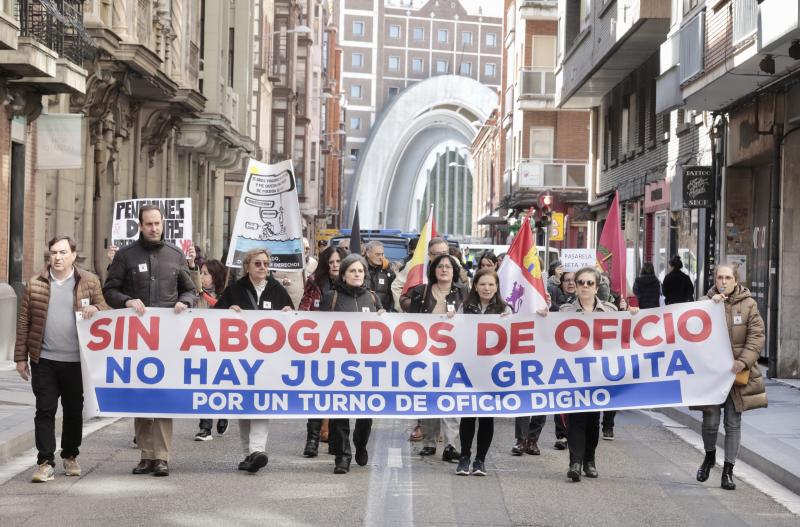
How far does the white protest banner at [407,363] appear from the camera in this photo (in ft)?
35.7

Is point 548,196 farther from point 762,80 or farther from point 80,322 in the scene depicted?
point 80,322

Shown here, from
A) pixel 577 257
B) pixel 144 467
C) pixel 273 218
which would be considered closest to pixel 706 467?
pixel 144 467

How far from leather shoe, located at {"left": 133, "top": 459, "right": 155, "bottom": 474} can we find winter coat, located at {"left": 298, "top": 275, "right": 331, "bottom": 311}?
2.02 m

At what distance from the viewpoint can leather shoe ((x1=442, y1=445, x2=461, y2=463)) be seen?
1174 centimetres

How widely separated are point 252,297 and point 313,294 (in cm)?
100

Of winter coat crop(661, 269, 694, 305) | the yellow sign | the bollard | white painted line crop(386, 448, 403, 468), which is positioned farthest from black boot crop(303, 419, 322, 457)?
the yellow sign

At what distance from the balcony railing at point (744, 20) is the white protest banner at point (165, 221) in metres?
7.55

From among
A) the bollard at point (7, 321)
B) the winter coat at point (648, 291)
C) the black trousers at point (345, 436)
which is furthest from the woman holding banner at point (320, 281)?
the winter coat at point (648, 291)

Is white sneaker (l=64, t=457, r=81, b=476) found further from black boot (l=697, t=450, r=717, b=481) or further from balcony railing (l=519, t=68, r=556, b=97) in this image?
balcony railing (l=519, t=68, r=556, b=97)

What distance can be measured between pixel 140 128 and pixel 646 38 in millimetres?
11173

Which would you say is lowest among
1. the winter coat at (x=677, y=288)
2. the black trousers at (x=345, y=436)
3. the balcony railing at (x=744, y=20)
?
the black trousers at (x=345, y=436)

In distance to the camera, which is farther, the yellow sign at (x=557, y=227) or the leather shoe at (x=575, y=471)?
the yellow sign at (x=557, y=227)

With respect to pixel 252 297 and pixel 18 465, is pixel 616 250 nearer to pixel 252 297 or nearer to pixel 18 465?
pixel 252 297

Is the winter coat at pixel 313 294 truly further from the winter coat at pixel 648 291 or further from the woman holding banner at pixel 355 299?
the winter coat at pixel 648 291
